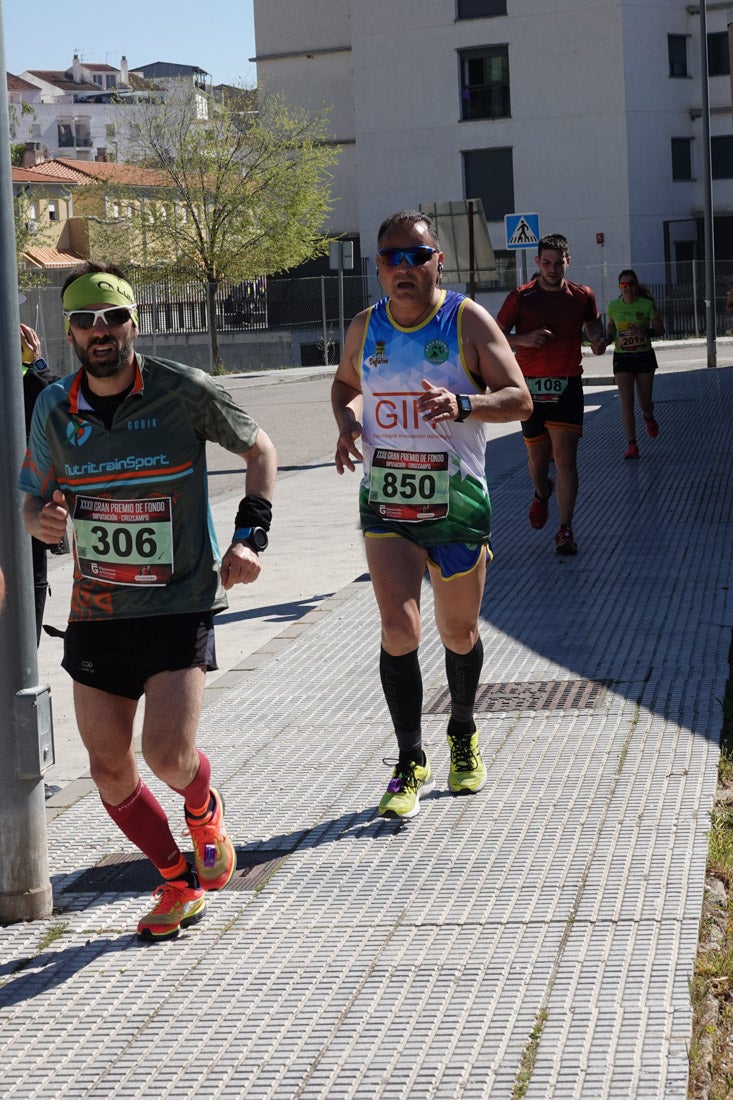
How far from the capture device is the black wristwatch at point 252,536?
4.49m

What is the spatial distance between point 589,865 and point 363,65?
51533 millimetres

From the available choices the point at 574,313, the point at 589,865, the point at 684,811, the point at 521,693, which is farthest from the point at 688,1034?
the point at 574,313

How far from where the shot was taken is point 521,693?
7.20 metres

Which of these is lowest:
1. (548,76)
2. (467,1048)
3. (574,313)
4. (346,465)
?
(467,1048)

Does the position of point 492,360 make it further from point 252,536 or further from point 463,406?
point 252,536

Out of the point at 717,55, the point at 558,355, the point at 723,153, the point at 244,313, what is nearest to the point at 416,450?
the point at 558,355

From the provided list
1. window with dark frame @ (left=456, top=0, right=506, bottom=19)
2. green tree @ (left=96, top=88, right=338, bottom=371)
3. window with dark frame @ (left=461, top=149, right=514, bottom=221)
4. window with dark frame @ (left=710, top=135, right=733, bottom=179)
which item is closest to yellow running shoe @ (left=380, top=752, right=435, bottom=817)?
green tree @ (left=96, top=88, right=338, bottom=371)

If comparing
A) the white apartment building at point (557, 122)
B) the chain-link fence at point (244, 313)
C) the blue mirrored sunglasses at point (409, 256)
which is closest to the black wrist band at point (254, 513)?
the blue mirrored sunglasses at point (409, 256)

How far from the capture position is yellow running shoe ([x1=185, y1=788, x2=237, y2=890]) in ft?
15.5

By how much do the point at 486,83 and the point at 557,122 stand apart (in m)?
2.97

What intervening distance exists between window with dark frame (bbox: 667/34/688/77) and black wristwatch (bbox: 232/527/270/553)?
50317 mm

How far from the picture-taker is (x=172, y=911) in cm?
461

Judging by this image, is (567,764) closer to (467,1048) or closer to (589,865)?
(589,865)

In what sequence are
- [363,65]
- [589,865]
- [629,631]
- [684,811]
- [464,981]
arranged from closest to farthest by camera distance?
1. [464,981]
2. [589,865]
3. [684,811]
4. [629,631]
5. [363,65]
